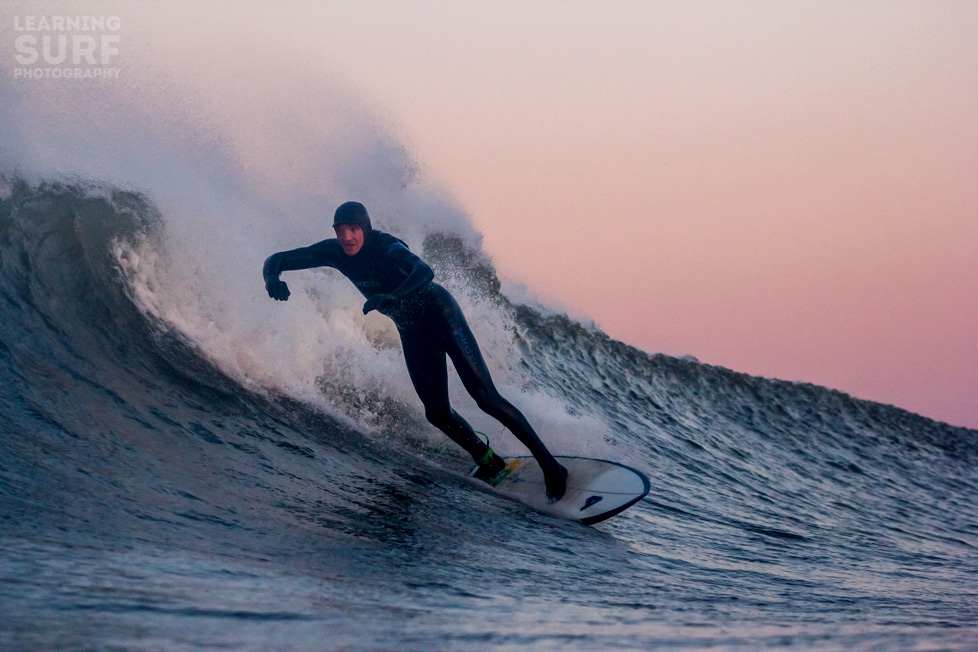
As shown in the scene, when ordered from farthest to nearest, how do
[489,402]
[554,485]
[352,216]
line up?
[554,485] → [489,402] → [352,216]

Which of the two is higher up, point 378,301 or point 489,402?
point 378,301

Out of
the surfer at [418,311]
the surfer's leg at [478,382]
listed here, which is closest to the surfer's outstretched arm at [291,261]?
the surfer at [418,311]

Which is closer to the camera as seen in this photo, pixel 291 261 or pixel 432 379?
pixel 291 261

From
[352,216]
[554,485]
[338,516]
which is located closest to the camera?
[338,516]

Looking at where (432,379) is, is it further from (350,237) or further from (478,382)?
(350,237)

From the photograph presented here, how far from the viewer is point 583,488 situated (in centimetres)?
580

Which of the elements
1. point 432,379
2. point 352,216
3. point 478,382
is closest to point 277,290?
point 352,216

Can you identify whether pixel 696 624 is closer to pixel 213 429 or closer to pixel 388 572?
pixel 388 572

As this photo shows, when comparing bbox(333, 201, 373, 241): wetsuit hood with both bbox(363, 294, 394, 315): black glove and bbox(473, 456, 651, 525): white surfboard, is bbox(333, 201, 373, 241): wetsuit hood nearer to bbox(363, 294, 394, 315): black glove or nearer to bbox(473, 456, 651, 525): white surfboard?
bbox(363, 294, 394, 315): black glove

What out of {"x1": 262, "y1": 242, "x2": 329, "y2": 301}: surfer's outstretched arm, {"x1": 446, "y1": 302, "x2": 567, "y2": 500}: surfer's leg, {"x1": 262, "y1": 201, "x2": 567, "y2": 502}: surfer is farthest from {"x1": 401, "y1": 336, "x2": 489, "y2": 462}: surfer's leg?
{"x1": 262, "y1": 242, "x2": 329, "y2": 301}: surfer's outstretched arm

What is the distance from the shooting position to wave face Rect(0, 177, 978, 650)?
2.41m

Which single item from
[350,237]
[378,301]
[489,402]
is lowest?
[489,402]

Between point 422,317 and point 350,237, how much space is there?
0.82 meters

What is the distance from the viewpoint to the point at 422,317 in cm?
560
